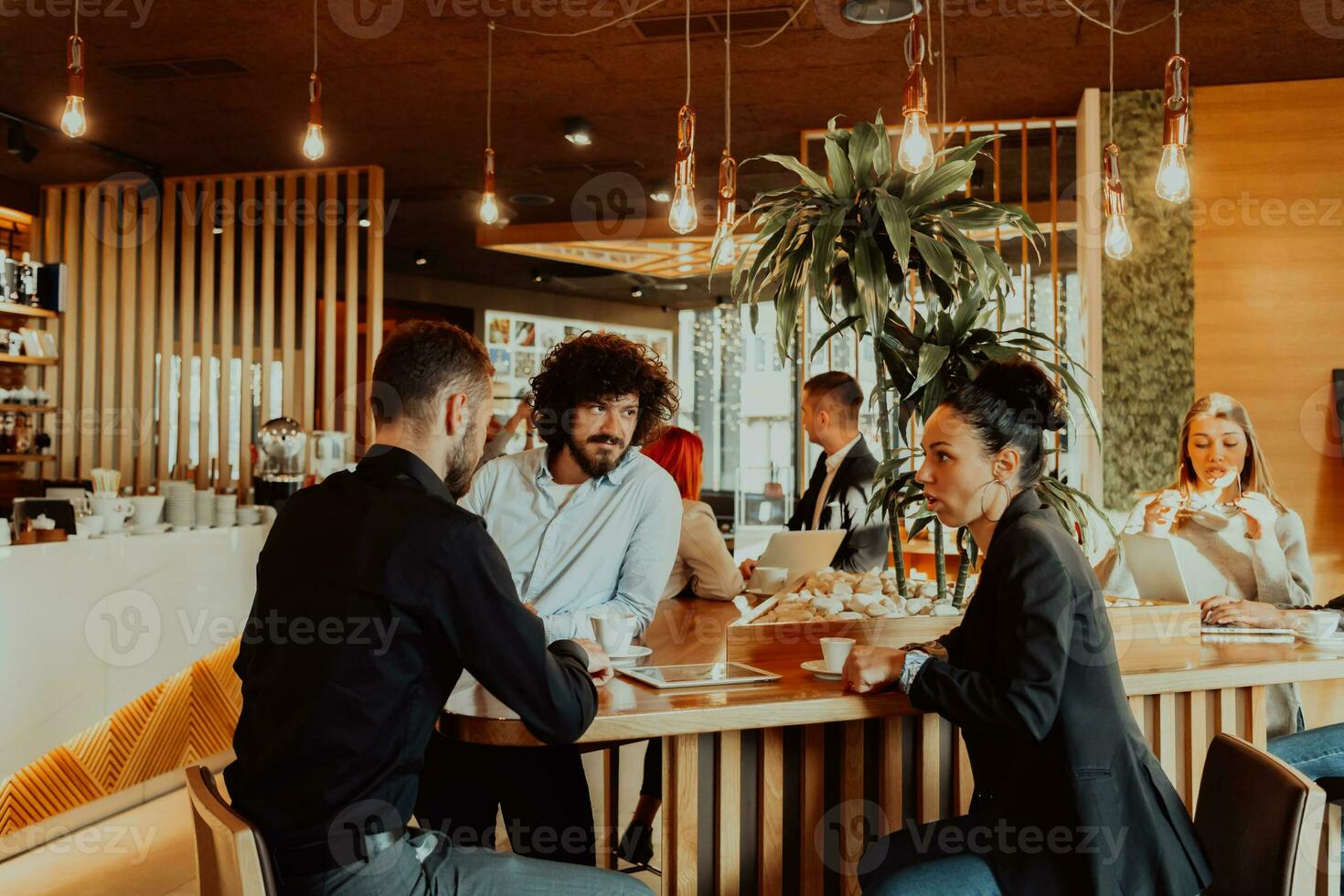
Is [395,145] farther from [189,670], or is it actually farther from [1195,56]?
[1195,56]

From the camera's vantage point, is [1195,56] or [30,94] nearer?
[1195,56]

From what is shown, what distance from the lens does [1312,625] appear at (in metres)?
2.49

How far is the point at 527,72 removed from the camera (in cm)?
538

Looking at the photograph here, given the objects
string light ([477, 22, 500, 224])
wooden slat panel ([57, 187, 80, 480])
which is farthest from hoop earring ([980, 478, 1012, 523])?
wooden slat panel ([57, 187, 80, 480])

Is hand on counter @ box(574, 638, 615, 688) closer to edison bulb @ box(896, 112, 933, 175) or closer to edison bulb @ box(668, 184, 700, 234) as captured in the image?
edison bulb @ box(896, 112, 933, 175)

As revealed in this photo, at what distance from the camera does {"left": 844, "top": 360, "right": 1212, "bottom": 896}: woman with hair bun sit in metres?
1.70

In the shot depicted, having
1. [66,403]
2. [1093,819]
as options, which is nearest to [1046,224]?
[1093,819]

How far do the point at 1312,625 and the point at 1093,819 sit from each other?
1.14 m

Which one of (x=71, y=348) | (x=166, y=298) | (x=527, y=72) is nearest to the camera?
(x=527, y=72)

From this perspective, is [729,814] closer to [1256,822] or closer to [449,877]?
[449,877]

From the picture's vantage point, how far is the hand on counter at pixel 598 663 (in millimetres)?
1900

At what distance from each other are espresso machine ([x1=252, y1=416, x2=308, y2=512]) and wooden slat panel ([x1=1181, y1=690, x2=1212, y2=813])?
4.44 meters

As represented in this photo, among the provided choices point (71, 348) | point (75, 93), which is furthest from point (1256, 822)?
point (71, 348)

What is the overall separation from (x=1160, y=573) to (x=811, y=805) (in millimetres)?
1008
